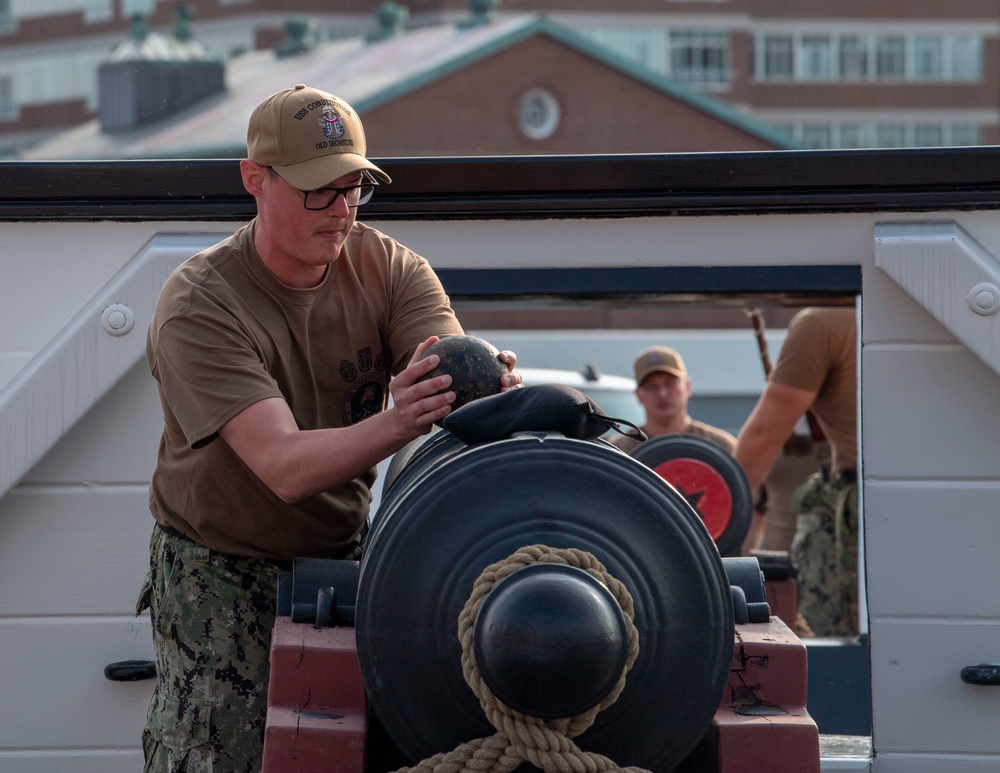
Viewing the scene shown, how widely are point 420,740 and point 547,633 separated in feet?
1.11

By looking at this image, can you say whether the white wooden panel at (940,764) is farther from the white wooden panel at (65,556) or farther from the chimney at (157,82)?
the chimney at (157,82)

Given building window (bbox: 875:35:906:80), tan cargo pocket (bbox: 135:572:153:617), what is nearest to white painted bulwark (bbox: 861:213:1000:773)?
tan cargo pocket (bbox: 135:572:153:617)

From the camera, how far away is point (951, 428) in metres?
3.56

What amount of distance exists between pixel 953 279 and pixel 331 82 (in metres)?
2.82

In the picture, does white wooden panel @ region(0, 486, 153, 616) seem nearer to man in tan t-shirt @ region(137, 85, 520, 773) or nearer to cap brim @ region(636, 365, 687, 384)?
man in tan t-shirt @ region(137, 85, 520, 773)

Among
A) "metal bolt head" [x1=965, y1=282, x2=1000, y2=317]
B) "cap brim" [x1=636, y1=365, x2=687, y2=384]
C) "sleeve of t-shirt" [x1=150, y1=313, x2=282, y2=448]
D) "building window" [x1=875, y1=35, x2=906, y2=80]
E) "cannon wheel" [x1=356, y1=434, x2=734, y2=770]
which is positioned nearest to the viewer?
"cannon wheel" [x1=356, y1=434, x2=734, y2=770]

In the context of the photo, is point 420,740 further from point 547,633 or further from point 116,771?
point 116,771

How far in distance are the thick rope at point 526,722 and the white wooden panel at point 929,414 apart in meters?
1.54

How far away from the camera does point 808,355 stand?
5.73 meters

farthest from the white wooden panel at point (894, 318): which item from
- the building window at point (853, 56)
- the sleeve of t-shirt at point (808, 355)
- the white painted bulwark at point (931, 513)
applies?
the building window at point (853, 56)

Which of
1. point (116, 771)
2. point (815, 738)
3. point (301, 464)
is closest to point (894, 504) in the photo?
point (815, 738)

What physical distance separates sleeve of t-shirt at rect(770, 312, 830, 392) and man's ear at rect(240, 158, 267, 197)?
10.8 ft

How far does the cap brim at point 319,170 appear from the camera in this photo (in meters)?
2.72

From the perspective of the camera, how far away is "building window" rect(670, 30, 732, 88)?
28.9 metres
